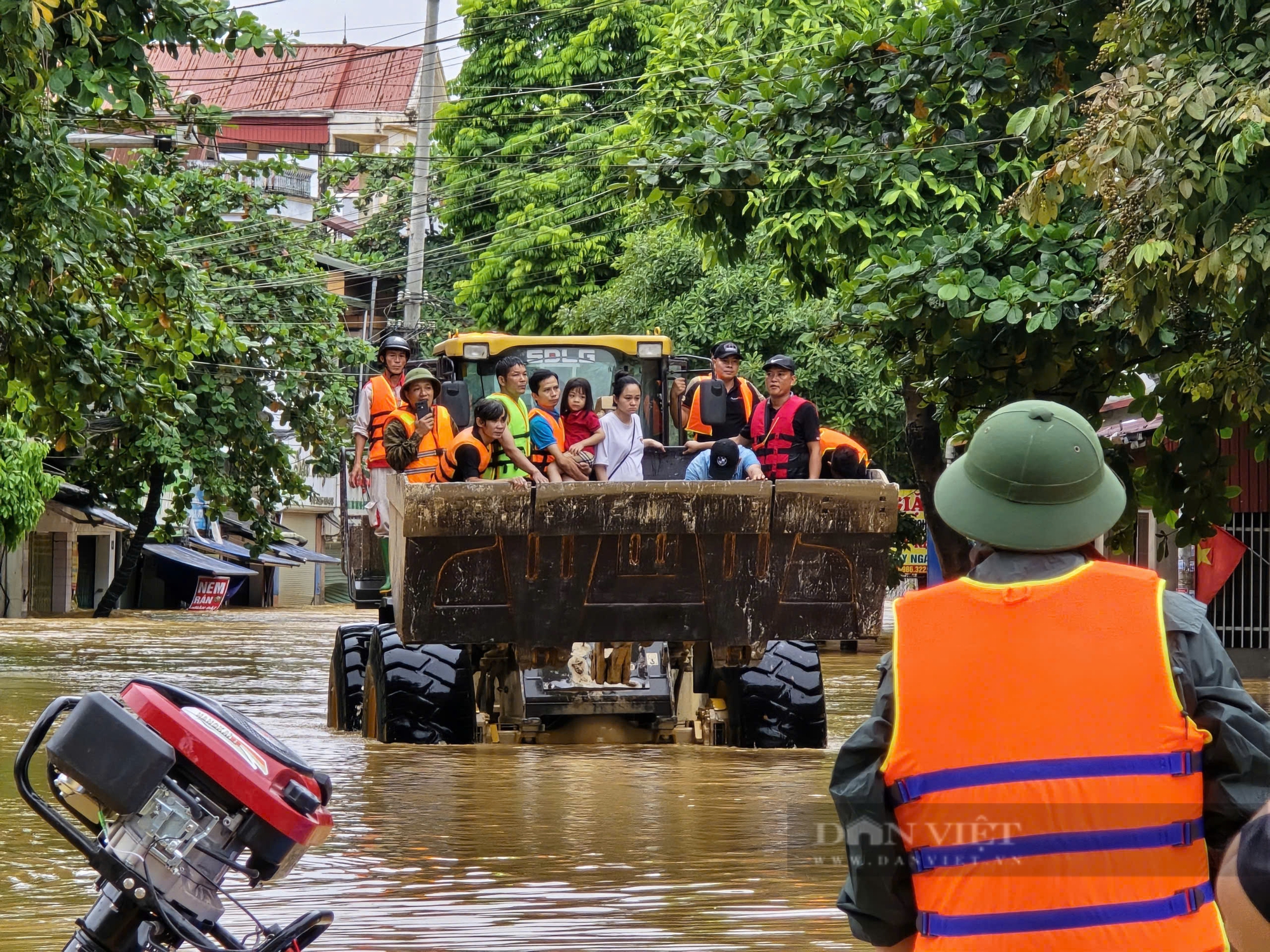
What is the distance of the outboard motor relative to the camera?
11.6 feet

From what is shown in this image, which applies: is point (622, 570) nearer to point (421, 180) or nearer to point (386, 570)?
point (386, 570)

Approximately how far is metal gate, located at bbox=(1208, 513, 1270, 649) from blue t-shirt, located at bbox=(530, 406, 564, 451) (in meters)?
11.4

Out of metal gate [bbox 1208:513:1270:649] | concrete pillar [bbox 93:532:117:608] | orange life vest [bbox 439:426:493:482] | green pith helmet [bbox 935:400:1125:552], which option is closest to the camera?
green pith helmet [bbox 935:400:1125:552]

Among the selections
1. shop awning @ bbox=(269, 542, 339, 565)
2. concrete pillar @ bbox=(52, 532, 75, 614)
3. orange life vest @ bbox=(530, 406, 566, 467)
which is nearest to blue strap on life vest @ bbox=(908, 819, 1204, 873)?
orange life vest @ bbox=(530, 406, 566, 467)

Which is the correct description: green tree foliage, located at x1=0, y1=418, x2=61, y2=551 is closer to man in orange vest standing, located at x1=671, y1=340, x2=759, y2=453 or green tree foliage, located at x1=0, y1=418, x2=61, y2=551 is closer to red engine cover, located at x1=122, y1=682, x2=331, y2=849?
man in orange vest standing, located at x1=671, y1=340, x2=759, y2=453

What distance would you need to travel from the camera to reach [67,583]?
42188 millimetres

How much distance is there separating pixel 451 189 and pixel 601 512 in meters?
35.9

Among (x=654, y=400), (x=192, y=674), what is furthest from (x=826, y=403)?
(x=654, y=400)

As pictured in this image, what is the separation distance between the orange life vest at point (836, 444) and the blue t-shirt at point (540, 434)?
176 centimetres

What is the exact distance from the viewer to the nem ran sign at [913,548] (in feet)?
99.0

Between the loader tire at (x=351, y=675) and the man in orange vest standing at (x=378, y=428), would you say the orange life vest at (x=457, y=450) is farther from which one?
the loader tire at (x=351, y=675)

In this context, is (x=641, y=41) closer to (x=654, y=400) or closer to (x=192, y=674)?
(x=192, y=674)

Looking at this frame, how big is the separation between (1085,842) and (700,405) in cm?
906

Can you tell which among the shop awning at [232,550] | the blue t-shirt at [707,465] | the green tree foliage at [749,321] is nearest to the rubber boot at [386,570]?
the blue t-shirt at [707,465]
